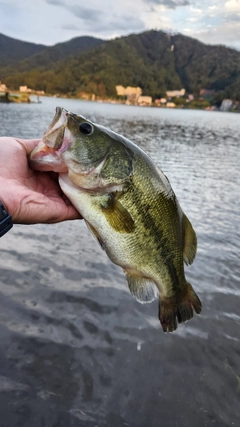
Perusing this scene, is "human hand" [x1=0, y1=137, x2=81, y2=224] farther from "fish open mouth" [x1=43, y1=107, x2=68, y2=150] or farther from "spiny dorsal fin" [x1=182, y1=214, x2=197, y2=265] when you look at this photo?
"spiny dorsal fin" [x1=182, y1=214, x2=197, y2=265]

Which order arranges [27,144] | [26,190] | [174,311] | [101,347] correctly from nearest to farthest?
[26,190] < [174,311] < [27,144] < [101,347]

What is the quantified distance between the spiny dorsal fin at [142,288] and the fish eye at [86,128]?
1.40m

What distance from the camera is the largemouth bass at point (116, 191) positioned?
2838 millimetres

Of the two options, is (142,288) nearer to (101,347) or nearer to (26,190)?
(26,190)

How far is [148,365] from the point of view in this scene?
18.0 feet

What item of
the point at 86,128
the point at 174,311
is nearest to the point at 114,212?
the point at 86,128

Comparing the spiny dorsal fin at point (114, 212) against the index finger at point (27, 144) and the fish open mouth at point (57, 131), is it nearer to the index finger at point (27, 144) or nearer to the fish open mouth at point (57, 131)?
the fish open mouth at point (57, 131)

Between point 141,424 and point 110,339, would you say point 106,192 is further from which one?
point 110,339

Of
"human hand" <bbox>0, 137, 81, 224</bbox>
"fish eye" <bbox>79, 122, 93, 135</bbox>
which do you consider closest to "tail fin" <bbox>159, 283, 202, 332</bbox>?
"human hand" <bbox>0, 137, 81, 224</bbox>

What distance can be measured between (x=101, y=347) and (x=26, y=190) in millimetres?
3589

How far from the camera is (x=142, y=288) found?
10.9 feet

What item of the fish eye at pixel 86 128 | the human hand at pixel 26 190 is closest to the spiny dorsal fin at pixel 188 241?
the human hand at pixel 26 190

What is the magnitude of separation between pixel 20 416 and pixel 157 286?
280cm

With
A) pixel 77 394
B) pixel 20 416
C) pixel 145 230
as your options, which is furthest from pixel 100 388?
pixel 145 230
